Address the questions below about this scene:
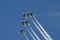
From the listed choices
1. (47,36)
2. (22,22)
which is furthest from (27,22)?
(47,36)

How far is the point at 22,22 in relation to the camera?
84.2 meters

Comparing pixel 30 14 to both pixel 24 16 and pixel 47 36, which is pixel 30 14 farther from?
pixel 47 36

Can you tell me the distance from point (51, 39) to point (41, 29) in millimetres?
7174

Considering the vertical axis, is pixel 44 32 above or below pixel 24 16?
below

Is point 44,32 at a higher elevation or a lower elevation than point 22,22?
lower

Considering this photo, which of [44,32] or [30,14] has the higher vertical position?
[30,14]

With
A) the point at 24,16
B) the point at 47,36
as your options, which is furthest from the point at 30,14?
the point at 47,36

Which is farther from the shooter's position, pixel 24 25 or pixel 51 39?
pixel 24 25

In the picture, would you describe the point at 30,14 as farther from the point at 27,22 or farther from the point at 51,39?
the point at 51,39

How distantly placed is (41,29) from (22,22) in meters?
→ 5.85

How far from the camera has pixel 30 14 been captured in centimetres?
8319

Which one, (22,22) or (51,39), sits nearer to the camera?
(51,39)

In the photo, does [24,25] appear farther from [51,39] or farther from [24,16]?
[51,39]

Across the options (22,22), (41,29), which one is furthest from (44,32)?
(22,22)
